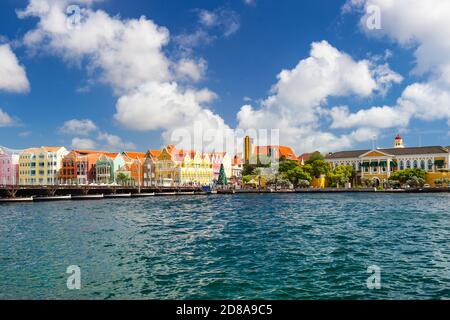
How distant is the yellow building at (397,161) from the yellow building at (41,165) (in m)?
108

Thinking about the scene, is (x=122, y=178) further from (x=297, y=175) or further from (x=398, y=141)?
(x=398, y=141)

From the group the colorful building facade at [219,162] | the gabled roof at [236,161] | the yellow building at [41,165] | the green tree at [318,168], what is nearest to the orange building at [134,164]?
the yellow building at [41,165]

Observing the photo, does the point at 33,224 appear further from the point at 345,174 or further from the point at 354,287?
the point at 345,174

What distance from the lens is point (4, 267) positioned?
1794 cm

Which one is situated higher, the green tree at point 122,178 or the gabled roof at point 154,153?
the gabled roof at point 154,153

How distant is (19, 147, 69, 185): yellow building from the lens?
134 meters

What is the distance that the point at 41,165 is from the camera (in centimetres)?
13412

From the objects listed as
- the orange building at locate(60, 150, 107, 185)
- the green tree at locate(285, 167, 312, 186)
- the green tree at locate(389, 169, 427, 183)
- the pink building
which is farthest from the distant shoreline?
the pink building

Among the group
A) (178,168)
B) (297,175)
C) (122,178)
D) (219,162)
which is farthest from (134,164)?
(297,175)

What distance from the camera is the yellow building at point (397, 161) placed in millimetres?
135750

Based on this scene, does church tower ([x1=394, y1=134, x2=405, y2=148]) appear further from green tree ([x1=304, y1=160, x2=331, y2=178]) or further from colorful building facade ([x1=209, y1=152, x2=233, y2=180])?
colorful building facade ([x1=209, y1=152, x2=233, y2=180])

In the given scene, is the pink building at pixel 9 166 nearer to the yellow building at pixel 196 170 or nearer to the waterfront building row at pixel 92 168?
the waterfront building row at pixel 92 168

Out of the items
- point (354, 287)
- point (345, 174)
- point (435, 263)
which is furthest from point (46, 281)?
point (345, 174)

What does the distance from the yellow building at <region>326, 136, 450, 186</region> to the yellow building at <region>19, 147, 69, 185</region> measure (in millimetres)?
108113
